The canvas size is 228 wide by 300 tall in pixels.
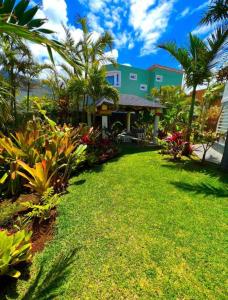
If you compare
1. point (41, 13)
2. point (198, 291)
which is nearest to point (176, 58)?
point (41, 13)

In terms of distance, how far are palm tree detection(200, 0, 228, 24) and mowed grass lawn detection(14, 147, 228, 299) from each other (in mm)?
6437

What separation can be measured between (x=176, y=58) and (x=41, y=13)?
28.2 ft

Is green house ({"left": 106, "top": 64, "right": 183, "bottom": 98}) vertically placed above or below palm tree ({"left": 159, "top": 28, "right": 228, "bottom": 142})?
above

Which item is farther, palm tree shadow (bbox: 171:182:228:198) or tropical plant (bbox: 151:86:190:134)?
tropical plant (bbox: 151:86:190:134)

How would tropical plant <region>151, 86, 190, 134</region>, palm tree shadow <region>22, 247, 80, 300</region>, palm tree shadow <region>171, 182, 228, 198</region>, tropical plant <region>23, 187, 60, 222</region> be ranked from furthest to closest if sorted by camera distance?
tropical plant <region>151, 86, 190, 134</region> < palm tree shadow <region>171, 182, 228, 198</region> < tropical plant <region>23, 187, 60, 222</region> < palm tree shadow <region>22, 247, 80, 300</region>

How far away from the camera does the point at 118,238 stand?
3.78 m

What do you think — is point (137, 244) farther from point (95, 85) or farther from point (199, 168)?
point (95, 85)

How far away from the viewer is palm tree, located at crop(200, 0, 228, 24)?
7.12 meters

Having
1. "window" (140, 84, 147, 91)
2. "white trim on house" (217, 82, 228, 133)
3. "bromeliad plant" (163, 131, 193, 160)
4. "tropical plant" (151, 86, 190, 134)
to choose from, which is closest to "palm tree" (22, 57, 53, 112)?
"bromeliad plant" (163, 131, 193, 160)

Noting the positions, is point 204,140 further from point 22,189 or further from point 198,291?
point 22,189

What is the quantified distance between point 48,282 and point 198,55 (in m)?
9.79

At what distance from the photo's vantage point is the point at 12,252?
291 centimetres

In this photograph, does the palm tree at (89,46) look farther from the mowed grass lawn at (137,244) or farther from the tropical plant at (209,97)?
the tropical plant at (209,97)

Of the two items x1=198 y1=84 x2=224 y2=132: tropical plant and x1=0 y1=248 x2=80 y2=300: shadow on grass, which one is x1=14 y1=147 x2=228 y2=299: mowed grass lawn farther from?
x1=198 y1=84 x2=224 y2=132: tropical plant
